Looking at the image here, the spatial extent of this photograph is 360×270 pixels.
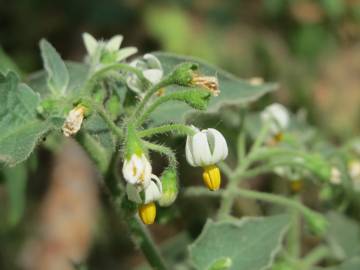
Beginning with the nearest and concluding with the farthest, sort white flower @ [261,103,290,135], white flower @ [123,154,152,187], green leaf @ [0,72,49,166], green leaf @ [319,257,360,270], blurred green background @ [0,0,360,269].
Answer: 1. white flower @ [123,154,152,187]
2. green leaf @ [0,72,49,166]
3. green leaf @ [319,257,360,270]
4. white flower @ [261,103,290,135]
5. blurred green background @ [0,0,360,269]

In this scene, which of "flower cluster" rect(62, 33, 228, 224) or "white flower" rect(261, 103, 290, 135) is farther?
"white flower" rect(261, 103, 290, 135)

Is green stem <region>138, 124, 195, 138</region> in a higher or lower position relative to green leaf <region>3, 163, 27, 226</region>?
higher

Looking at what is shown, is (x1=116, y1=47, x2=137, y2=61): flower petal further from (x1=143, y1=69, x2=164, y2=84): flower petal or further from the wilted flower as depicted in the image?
the wilted flower

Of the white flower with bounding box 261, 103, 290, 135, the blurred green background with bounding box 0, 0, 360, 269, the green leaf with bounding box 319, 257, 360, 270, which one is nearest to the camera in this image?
the green leaf with bounding box 319, 257, 360, 270

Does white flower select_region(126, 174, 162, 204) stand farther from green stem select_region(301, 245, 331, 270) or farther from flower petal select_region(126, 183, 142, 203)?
green stem select_region(301, 245, 331, 270)

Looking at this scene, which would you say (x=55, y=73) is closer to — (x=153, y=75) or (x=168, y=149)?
(x=153, y=75)

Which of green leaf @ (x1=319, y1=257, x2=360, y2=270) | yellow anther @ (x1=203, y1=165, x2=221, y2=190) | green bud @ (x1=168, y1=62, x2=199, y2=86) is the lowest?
green leaf @ (x1=319, y1=257, x2=360, y2=270)

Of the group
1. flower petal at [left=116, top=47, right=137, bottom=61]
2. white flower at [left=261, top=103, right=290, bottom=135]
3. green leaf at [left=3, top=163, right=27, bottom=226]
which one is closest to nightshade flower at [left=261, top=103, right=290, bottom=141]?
white flower at [left=261, top=103, right=290, bottom=135]

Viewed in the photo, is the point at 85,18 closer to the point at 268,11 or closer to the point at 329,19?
the point at 268,11

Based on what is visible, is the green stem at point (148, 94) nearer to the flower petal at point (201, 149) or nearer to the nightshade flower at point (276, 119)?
the flower petal at point (201, 149)
